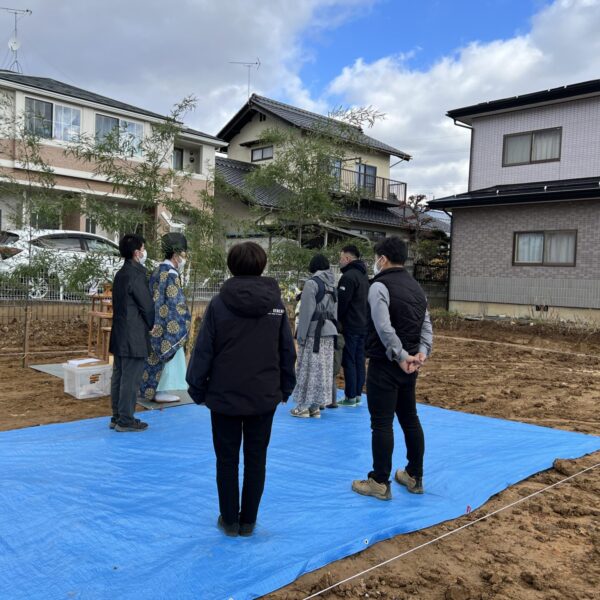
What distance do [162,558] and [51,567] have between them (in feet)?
1.58

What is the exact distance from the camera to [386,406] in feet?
11.2

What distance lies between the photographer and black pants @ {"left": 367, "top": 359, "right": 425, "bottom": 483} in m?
3.42

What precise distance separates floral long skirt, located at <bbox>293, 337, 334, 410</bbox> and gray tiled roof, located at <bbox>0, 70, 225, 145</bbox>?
1071cm

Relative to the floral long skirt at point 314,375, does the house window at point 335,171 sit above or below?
above

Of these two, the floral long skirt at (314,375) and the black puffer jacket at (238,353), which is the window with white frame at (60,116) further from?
the black puffer jacket at (238,353)

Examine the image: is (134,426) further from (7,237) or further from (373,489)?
(7,237)

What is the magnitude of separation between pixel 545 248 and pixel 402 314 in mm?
12817

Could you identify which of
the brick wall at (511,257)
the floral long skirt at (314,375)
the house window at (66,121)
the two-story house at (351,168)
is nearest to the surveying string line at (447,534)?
the floral long skirt at (314,375)

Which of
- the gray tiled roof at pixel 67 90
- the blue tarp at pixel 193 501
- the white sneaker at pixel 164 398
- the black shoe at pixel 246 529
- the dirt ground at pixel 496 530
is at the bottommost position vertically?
the dirt ground at pixel 496 530

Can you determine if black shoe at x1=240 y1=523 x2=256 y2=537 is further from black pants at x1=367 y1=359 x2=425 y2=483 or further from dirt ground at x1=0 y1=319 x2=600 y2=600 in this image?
black pants at x1=367 y1=359 x2=425 y2=483

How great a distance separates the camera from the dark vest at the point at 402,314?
11.3 feet

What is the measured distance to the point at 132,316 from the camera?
4723 millimetres

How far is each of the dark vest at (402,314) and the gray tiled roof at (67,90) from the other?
12519 mm

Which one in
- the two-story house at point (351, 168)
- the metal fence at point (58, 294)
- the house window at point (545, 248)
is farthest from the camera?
the two-story house at point (351, 168)
